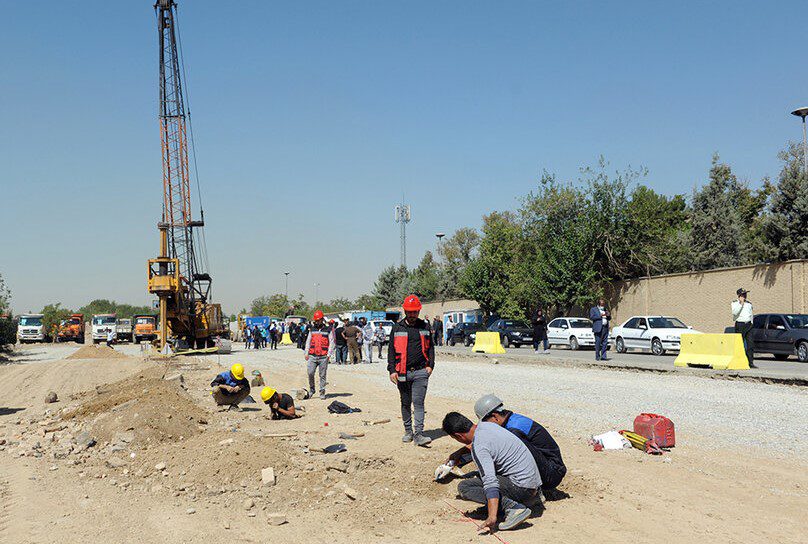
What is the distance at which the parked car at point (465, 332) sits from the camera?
46.8 meters

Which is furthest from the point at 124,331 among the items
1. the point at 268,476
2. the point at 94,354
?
the point at 268,476

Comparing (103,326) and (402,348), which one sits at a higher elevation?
(103,326)

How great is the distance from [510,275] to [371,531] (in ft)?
145

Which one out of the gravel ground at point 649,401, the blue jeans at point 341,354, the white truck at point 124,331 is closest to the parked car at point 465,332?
the blue jeans at point 341,354

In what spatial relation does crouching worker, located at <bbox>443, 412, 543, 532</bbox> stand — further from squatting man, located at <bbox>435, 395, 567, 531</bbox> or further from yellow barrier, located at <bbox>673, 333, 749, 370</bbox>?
yellow barrier, located at <bbox>673, 333, 749, 370</bbox>

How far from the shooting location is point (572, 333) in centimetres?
3597

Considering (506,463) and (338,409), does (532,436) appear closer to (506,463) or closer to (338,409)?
(506,463)

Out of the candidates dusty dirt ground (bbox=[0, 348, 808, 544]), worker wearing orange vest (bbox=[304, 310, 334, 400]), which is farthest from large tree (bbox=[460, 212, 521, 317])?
dusty dirt ground (bbox=[0, 348, 808, 544])

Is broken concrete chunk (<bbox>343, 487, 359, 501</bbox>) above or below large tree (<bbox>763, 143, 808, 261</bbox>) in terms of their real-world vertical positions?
below

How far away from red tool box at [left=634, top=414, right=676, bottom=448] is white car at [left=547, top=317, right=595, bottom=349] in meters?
26.4

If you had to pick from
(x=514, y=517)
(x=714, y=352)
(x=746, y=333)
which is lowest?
(x=514, y=517)

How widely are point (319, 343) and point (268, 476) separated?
714 centimetres

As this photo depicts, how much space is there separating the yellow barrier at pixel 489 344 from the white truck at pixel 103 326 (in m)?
39.7

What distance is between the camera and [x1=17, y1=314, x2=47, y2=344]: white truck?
62.6 m
